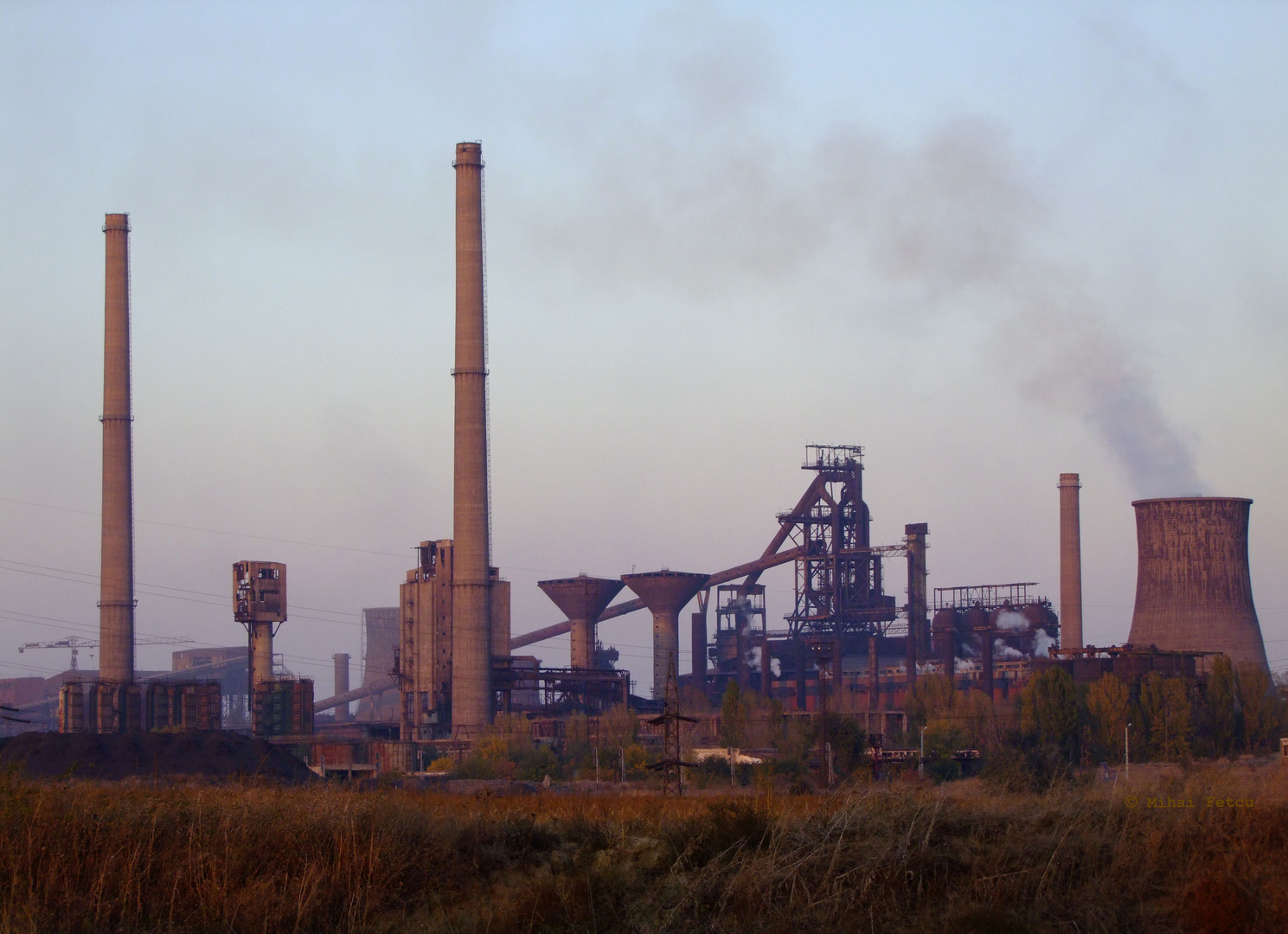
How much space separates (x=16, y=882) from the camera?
10.6m

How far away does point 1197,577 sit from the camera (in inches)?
2170

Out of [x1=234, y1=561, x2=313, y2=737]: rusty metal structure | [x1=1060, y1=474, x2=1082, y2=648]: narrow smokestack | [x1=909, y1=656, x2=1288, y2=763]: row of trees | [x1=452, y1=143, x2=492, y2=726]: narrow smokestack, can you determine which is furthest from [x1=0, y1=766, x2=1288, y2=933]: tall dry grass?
[x1=1060, y1=474, x2=1082, y2=648]: narrow smokestack

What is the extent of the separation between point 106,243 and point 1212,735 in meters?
53.5

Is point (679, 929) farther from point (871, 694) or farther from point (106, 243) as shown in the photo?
point (871, 694)

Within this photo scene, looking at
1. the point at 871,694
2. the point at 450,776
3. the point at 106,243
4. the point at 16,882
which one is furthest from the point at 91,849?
the point at 871,694

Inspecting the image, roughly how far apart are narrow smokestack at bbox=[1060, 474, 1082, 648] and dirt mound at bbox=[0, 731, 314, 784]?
147 ft

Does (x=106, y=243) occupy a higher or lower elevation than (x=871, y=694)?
higher

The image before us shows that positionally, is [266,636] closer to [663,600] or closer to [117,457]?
[117,457]

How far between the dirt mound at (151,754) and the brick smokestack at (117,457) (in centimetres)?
1674

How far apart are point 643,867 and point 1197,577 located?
49.2 meters

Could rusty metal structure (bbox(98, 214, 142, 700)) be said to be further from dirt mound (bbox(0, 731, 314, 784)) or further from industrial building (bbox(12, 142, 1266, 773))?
dirt mound (bbox(0, 731, 314, 784))

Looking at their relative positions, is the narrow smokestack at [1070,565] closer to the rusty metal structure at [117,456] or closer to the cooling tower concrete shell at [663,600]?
the cooling tower concrete shell at [663,600]

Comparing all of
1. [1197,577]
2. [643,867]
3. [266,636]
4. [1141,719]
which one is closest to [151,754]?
[266,636]

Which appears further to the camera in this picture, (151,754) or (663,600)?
(663,600)
